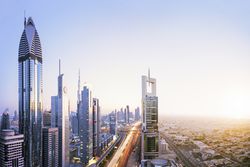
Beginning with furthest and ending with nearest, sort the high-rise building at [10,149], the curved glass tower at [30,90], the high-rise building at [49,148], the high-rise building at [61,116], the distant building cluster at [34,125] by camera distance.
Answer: the high-rise building at [61,116], the high-rise building at [49,148], the curved glass tower at [30,90], the distant building cluster at [34,125], the high-rise building at [10,149]

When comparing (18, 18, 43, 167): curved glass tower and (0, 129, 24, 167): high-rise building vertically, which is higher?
(18, 18, 43, 167): curved glass tower

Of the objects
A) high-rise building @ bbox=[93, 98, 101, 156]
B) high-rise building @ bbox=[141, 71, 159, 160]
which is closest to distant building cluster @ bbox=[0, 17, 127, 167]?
high-rise building @ bbox=[93, 98, 101, 156]

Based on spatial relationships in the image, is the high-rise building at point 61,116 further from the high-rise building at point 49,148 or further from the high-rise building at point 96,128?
the high-rise building at point 96,128

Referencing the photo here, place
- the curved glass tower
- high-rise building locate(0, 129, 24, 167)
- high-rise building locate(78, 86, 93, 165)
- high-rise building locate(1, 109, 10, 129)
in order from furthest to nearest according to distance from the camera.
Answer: high-rise building locate(78, 86, 93, 165) → the curved glass tower → high-rise building locate(1, 109, 10, 129) → high-rise building locate(0, 129, 24, 167)

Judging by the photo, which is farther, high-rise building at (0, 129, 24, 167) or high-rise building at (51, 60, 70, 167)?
high-rise building at (51, 60, 70, 167)

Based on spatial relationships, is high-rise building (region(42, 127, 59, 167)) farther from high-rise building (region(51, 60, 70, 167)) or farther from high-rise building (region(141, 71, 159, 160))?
high-rise building (region(141, 71, 159, 160))

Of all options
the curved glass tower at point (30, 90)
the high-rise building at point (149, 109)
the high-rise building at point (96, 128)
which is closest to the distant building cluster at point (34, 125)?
the curved glass tower at point (30, 90)
